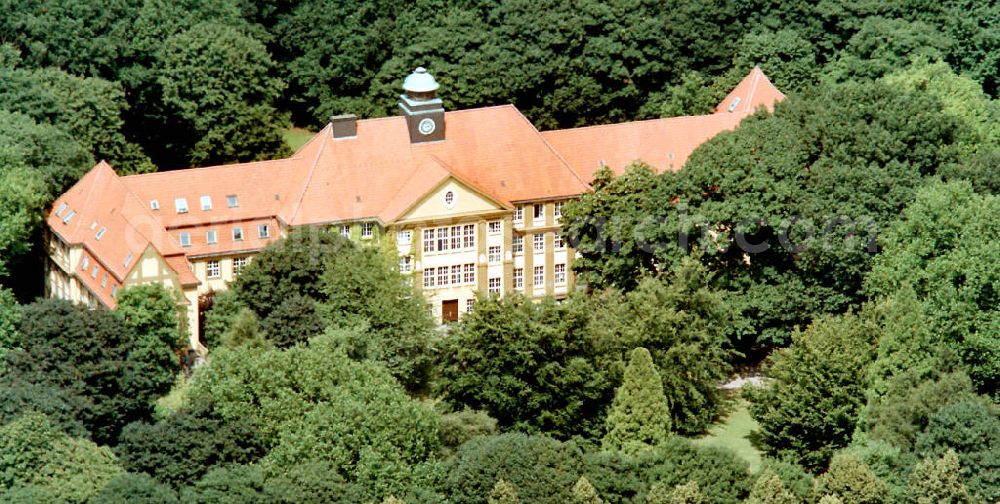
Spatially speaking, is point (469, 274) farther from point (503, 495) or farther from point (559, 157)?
point (503, 495)

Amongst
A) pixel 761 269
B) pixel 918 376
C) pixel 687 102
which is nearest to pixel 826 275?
pixel 761 269

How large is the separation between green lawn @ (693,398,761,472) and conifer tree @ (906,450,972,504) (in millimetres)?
9816

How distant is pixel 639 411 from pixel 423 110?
23880 mm

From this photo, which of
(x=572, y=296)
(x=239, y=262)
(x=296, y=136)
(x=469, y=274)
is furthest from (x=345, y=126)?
(x=296, y=136)

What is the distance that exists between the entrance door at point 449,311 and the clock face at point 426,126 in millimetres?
8537

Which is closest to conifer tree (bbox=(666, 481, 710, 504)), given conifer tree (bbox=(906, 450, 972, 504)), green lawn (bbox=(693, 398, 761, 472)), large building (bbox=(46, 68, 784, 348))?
green lawn (bbox=(693, 398, 761, 472))

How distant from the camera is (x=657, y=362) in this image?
A: 123000 mm

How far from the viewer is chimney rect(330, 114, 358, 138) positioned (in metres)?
135

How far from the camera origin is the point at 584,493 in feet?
363

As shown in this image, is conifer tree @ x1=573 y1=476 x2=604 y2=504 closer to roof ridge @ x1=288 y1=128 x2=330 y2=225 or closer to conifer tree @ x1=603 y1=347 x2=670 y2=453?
conifer tree @ x1=603 y1=347 x2=670 y2=453

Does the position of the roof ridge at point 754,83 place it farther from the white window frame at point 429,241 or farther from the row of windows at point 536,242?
the white window frame at point 429,241

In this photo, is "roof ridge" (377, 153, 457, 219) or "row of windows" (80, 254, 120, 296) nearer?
"row of windows" (80, 254, 120, 296)

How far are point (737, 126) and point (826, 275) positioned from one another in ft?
34.2

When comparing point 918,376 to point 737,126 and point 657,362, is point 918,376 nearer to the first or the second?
point 657,362
